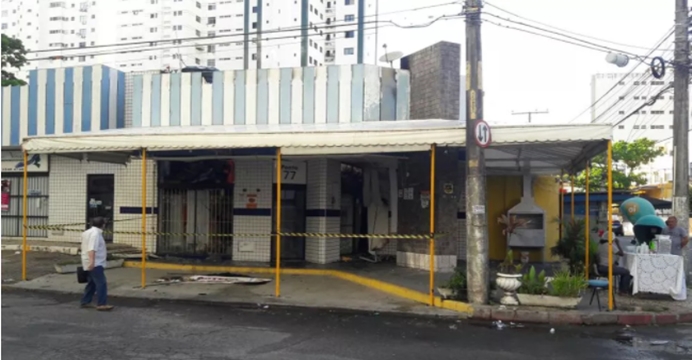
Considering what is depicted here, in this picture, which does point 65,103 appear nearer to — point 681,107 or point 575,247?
point 575,247

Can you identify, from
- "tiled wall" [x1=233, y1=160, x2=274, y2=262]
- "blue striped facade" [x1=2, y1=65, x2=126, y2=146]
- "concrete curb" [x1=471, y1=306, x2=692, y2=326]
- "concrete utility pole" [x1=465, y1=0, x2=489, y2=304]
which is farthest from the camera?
"blue striped facade" [x1=2, y1=65, x2=126, y2=146]

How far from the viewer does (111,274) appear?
13.7 metres

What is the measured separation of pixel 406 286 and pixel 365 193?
16.7 ft

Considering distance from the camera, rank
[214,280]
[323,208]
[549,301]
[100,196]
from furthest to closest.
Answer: [100,196], [323,208], [214,280], [549,301]

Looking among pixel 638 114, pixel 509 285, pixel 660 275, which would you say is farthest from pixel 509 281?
pixel 638 114

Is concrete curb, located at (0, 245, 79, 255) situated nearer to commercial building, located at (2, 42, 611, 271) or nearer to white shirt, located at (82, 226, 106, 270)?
commercial building, located at (2, 42, 611, 271)

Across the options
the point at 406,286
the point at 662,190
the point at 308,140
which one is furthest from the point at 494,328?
the point at 662,190

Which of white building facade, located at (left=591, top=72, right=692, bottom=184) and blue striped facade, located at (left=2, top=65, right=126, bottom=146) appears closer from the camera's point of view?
blue striped facade, located at (left=2, top=65, right=126, bottom=146)

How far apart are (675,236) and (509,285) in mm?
4513

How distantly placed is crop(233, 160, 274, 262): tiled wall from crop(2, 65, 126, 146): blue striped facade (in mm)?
5046

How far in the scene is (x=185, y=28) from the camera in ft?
338

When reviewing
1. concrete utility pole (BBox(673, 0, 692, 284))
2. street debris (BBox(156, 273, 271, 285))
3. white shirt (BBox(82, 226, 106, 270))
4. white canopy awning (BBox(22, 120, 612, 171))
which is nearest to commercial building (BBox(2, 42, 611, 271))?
street debris (BBox(156, 273, 271, 285))

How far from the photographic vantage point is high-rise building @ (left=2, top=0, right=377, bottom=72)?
8688 centimetres

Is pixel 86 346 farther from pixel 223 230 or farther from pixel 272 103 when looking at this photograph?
pixel 272 103
